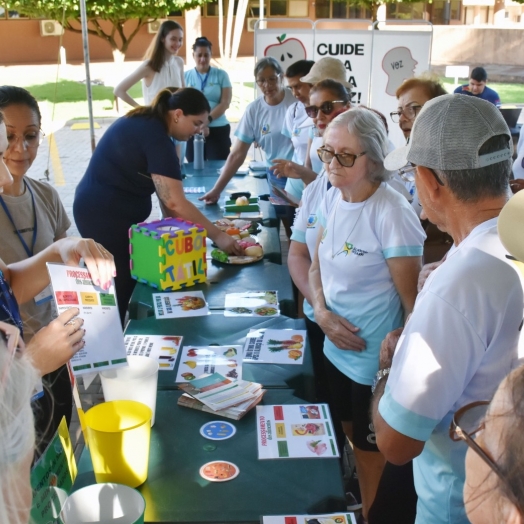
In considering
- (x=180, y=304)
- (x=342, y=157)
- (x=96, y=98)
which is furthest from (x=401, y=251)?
(x=96, y=98)

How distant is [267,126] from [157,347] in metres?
3.13

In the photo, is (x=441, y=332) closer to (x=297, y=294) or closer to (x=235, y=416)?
(x=235, y=416)

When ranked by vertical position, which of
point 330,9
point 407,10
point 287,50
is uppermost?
point 407,10

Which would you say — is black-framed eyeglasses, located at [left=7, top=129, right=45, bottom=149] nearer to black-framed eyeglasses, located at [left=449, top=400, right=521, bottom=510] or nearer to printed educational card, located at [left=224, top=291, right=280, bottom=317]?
printed educational card, located at [left=224, top=291, right=280, bottom=317]

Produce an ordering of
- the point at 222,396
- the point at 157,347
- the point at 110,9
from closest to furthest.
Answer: the point at 222,396
the point at 157,347
the point at 110,9

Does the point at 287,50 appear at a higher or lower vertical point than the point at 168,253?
higher

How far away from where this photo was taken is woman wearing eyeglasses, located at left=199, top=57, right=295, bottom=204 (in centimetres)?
510

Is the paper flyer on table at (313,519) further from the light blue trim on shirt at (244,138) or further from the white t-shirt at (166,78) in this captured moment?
the white t-shirt at (166,78)

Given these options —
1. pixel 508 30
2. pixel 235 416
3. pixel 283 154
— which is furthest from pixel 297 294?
pixel 508 30

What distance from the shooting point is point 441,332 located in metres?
1.42

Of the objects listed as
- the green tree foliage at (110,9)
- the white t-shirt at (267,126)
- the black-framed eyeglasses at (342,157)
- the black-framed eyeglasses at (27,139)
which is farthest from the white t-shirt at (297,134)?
the green tree foliage at (110,9)

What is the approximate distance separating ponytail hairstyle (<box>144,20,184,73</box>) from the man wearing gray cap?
5254mm

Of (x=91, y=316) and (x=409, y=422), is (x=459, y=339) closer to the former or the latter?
(x=409, y=422)

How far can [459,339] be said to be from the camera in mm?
1419
